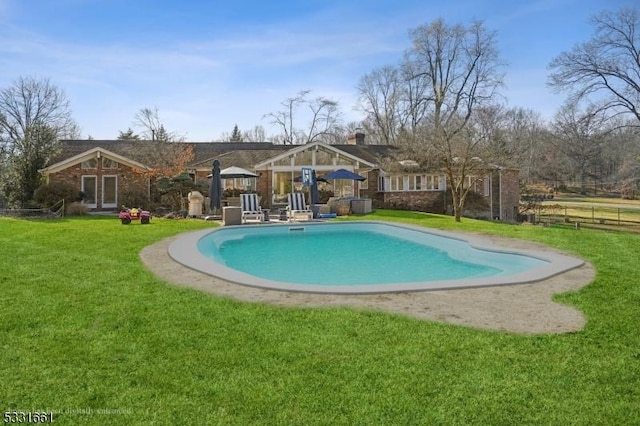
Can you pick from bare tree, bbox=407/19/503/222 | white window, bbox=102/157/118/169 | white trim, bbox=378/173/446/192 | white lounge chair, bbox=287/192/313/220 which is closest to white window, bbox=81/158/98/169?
white window, bbox=102/157/118/169

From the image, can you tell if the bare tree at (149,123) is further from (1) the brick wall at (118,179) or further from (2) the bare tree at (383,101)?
(2) the bare tree at (383,101)

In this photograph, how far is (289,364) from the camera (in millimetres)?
4012

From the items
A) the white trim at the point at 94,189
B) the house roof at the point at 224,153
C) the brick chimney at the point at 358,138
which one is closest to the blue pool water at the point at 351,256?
the house roof at the point at 224,153

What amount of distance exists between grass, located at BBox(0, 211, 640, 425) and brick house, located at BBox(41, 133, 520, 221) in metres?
19.5

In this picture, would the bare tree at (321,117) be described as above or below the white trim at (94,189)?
above

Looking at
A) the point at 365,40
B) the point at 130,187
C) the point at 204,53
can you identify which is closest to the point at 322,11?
the point at 204,53

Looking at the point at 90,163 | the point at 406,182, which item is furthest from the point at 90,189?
the point at 406,182

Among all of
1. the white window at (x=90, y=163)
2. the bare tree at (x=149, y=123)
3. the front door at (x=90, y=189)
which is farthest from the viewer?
the bare tree at (x=149, y=123)

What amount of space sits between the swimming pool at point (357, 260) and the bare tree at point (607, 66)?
16.6 m

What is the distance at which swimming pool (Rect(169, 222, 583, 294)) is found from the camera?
7637 mm

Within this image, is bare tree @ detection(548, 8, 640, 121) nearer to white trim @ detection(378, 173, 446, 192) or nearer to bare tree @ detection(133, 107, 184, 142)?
white trim @ detection(378, 173, 446, 192)

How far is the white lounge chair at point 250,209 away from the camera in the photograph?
19.5 meters

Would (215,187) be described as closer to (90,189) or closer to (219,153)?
(90,189)

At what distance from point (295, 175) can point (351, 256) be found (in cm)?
1529
